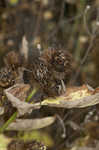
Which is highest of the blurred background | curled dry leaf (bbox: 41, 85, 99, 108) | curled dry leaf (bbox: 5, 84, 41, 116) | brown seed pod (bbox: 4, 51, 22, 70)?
brown seed pod (bbox: 4, 51, 22, 70)

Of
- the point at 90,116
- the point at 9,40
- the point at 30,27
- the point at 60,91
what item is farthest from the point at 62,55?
the point at 30,27

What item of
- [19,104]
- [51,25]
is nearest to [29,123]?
[19,104]

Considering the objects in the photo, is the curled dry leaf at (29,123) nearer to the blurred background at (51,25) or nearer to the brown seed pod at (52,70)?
the brown seed pod at (52,70)

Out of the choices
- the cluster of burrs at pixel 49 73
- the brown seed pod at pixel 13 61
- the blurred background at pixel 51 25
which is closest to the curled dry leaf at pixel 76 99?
the cluster of burrs at pixel 49 73

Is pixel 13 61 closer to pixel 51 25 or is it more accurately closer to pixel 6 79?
pixel 6 79

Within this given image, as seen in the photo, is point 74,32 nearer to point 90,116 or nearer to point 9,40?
point 9,40

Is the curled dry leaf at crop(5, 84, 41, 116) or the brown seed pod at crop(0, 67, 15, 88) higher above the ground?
the brown seed pod at crop(0, 67, 15, 88)

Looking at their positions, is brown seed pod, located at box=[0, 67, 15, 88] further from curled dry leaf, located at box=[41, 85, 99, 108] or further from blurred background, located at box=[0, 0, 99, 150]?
blurred background, located at box=[0, 0, 99, 150]

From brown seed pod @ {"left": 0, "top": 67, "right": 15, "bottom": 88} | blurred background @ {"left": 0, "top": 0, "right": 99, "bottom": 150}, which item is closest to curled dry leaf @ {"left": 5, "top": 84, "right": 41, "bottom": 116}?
brown seed pod @ {"left": 0, "top": 67, "right": 15, "bottom": 88}
